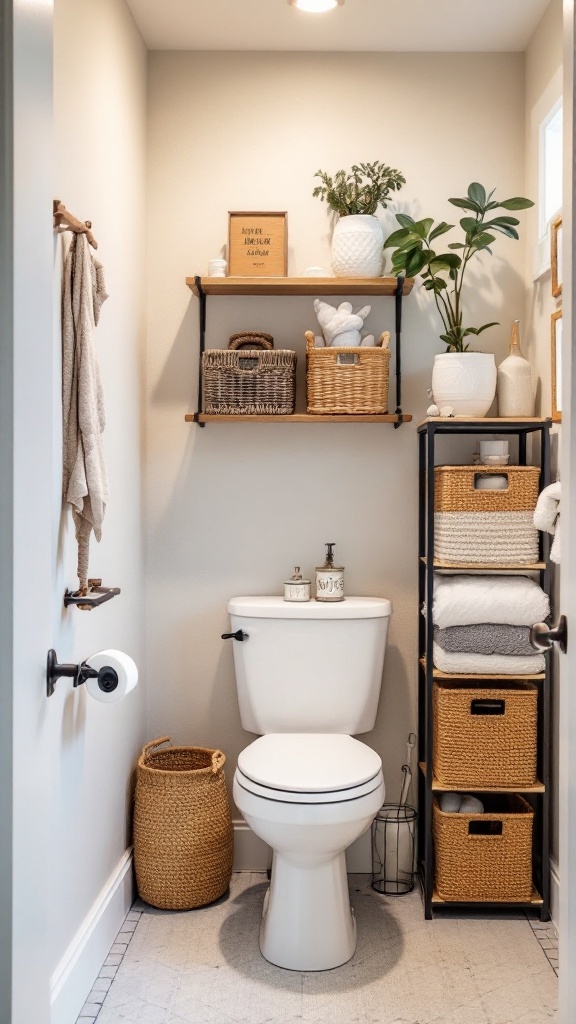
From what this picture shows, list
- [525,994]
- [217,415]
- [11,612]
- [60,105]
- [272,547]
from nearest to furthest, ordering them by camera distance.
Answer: [11,612] → [60,105] → [525,994] → [217,415] → [272,547]

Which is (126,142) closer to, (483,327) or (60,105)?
(60,105)

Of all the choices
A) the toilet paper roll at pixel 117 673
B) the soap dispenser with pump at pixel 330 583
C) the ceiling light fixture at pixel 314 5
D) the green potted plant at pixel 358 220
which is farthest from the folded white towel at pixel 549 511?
the ceiling light fixture at pixel 314 5

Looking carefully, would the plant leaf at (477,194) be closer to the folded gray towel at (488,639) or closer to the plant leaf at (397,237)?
the plant leaf at (397,237)

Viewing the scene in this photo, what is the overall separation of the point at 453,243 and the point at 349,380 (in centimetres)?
53

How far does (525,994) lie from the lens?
2096 millimetres

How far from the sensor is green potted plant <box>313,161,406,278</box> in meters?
2.65

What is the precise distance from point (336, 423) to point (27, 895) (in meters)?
1.99

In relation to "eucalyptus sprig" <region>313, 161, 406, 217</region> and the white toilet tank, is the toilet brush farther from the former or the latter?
"eucalyptus sprig" <region>313, 161, 406, 217</region>

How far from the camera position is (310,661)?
8.57ft

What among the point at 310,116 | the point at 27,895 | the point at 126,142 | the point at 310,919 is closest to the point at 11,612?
the point at 27,895

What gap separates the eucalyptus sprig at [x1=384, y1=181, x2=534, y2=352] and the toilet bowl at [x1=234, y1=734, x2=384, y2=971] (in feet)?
4.21

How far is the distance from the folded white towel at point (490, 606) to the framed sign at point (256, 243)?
43.9 inches

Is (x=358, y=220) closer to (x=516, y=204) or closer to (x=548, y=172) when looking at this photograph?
(x=516, y=204)

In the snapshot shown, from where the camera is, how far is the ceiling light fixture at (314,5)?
7.75ft
